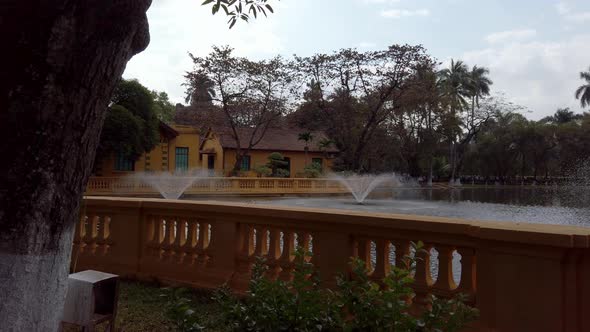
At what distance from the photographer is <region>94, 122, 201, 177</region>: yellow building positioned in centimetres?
2948

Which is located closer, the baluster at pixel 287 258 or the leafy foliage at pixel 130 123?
the baluster at pixel 287 258

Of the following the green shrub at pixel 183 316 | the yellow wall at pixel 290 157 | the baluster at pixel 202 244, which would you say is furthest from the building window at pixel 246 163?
the green shrub at pixel 183 316

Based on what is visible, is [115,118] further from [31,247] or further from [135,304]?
[31,247]

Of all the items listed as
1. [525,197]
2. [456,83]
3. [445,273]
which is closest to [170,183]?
[525,197]

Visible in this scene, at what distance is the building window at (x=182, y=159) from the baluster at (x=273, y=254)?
95.9 ft

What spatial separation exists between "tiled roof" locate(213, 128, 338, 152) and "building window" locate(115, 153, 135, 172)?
8.99 meters

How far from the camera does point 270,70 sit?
32375mm

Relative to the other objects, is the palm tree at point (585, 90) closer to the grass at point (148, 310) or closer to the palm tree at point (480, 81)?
the palm tree at point (480, 81)

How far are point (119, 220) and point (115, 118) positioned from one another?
68.2 ft

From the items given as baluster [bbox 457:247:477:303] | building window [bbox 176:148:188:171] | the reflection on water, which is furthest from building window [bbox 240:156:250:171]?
baluster [bbox 457:247:477:303]

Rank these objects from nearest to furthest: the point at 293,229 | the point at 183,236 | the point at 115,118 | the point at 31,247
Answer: the point at 31,247, the point at 293,229, the point at 183,236, the point at 115,118

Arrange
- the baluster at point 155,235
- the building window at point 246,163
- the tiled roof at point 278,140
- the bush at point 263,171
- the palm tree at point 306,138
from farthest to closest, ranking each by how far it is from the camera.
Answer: the building window at point 246,163, the tiled roof at point 278,140, the palm tree at point 306,138, the bush at point 263,171, the baluster at point 155,235

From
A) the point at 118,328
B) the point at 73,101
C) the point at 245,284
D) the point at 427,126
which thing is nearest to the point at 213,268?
the point at 245,284

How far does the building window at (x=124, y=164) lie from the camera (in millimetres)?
29609
